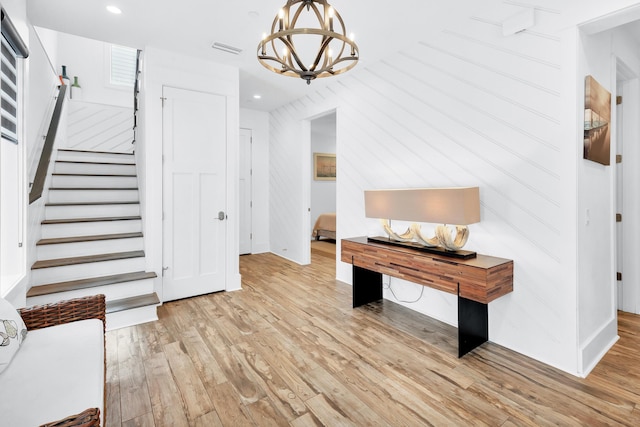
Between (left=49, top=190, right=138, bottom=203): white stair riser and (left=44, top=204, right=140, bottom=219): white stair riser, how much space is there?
20 cm

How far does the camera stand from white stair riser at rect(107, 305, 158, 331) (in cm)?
282

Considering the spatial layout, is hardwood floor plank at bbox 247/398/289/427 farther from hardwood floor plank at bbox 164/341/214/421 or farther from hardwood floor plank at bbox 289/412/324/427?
hardwood floor plank at bbox 164/341/214/421

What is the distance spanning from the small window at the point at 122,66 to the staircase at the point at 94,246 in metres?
2.10

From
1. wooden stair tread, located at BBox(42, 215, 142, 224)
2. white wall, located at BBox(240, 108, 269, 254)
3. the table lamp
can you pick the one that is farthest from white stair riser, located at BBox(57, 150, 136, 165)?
the table lamp

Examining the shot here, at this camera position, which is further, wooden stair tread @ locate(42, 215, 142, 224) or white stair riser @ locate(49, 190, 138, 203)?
white stair riser @ locate(49, 190, 138, 203)

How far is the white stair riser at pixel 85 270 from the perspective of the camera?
9.46 ft

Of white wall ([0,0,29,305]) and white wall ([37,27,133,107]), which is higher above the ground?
white wall ([37,27,133,107])

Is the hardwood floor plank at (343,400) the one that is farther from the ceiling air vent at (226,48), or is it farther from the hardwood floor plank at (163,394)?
the ceiling air vent at (226,48)

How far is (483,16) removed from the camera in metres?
2.53

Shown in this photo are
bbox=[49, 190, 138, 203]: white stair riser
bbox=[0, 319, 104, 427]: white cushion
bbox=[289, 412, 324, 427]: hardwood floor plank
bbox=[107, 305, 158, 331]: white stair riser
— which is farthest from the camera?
bbox=[49, 190, 138, 203]: white stair riser

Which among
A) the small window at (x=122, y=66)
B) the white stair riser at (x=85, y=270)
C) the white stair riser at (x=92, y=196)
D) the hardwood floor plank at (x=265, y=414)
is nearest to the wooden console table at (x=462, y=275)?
the hardwood floor plank at (x=265, y=414)

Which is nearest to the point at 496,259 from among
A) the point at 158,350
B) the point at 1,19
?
the point at 158,350

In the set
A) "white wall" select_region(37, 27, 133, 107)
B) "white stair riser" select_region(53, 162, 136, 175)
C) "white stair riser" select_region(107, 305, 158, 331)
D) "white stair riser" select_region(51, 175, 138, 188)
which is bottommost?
"white stair riser" select_region(107, 305, 158, 331)

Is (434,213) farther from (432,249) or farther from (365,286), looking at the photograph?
(365,286)
